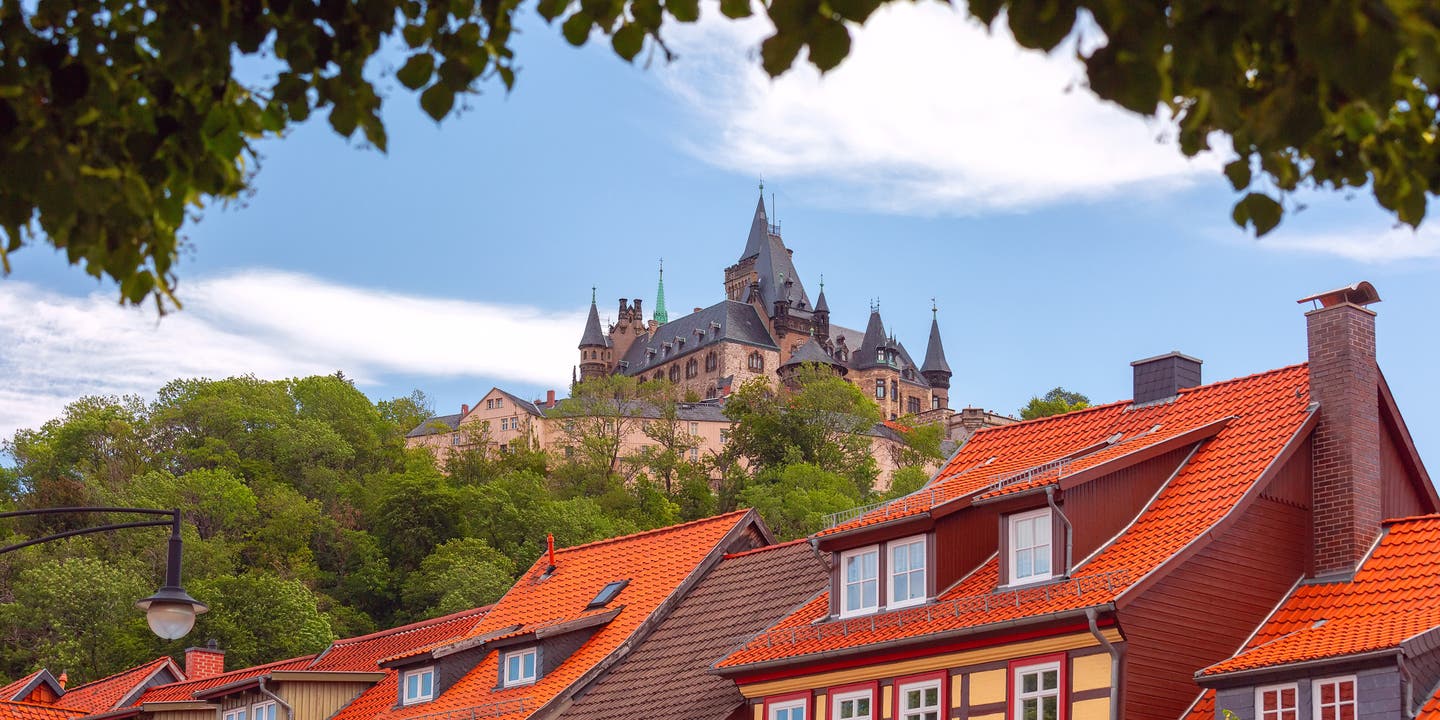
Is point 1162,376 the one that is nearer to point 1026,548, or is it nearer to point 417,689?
point 1026,548

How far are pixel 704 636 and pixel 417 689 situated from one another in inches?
276

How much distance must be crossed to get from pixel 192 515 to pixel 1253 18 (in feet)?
362

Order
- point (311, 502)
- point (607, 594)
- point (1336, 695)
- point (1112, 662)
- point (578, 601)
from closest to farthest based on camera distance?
point (1336, 695) < point (1112, 662) < point (607, 594) < point (578, 601) < point (311, 502)

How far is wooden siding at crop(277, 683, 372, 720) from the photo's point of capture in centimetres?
4053

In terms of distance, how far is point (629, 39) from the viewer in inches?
265

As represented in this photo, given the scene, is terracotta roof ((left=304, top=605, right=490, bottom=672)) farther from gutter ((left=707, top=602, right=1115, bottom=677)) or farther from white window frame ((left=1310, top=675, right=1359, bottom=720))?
white window frame ((left=1310, top=675, right=1359, bottom=720))

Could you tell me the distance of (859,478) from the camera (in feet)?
425

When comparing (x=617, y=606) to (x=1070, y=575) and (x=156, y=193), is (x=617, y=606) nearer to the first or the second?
(x=1070, y=575)

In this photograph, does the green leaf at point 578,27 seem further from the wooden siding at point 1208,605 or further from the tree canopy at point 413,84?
the wooden siding at point 1208,605

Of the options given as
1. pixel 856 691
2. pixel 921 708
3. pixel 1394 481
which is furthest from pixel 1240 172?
pixel 1394 481

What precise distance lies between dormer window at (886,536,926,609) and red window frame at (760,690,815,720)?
1813 mm

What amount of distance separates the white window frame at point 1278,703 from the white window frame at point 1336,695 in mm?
168

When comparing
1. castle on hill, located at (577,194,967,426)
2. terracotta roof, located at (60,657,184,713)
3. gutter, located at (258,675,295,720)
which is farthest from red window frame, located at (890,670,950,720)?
castle on hill, located at (577,194,967,426)

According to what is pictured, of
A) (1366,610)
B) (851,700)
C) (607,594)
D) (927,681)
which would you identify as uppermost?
(607,594)
